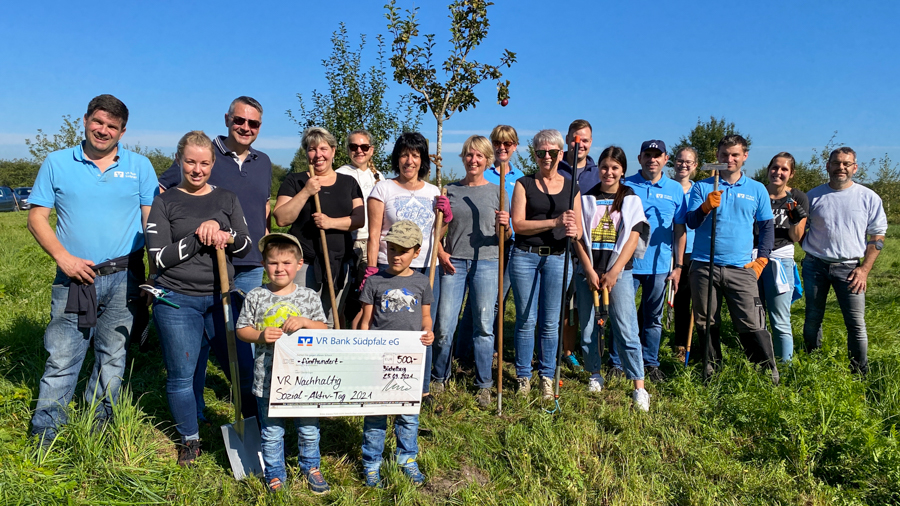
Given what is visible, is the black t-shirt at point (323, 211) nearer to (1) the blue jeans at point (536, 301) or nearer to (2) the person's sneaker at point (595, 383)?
(1) the blue jeans at point (536, 301)

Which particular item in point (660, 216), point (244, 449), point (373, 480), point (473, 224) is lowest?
point (373, 480)

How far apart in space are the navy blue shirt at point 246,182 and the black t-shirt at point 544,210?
7.13ft

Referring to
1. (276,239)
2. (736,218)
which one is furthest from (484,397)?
(736,218)

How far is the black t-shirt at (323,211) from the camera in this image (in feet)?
15.0

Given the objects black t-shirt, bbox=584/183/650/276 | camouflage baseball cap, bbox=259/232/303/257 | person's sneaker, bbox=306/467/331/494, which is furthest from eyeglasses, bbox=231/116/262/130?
black t-shirt, bbox=584/183/650/276

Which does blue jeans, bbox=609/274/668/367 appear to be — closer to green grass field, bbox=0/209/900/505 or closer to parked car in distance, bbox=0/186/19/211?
green grass field, bbox=0/209/900/505

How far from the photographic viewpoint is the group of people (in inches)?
136

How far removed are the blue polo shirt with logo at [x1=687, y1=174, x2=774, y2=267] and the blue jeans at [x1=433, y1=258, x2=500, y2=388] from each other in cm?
200

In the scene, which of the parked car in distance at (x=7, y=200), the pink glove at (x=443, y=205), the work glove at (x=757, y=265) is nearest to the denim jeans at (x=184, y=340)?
the pink glove at (x=443, y=205)

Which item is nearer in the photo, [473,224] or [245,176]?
[245,176]

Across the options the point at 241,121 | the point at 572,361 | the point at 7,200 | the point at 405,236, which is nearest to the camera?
the point at 405,236

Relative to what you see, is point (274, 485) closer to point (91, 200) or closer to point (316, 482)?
point (316, 482)

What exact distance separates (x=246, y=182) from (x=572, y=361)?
382cm

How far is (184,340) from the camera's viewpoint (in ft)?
11.6
